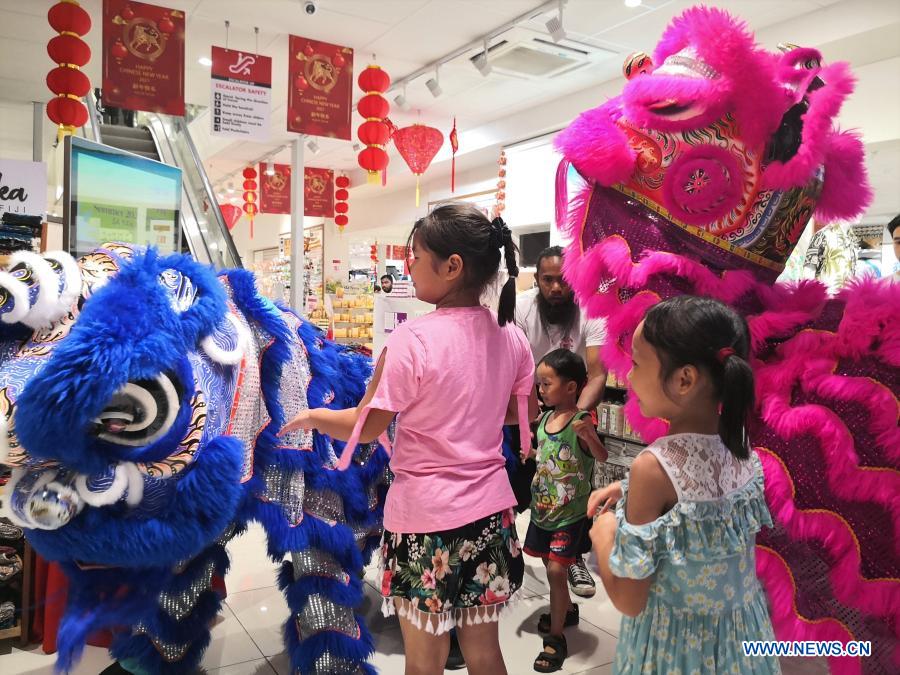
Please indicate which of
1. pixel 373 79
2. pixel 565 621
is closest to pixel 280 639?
pixel 565 621

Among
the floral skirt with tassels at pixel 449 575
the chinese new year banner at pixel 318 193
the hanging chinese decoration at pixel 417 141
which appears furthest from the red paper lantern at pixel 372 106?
the chinese new year banner at pixel 318 193

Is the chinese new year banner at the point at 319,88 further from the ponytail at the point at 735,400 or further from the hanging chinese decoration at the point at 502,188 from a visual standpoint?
the ponytail at the point at 735,400

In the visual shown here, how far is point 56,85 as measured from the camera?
4.12 meters

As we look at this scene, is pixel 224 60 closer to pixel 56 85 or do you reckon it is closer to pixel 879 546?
pixel 56 85

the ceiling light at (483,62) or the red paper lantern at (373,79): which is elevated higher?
the ceiling light at (483,62)

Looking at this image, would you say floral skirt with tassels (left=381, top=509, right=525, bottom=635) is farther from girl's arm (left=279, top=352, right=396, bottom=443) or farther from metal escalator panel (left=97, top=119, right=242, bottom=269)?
→ metal escalator panel (left=97, top=119, right=242, bottom=269)

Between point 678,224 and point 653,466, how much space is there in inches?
24.5

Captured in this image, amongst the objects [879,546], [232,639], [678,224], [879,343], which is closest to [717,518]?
[879,546]

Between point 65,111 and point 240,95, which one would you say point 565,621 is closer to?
point 240,95

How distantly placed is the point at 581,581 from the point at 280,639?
127 cm

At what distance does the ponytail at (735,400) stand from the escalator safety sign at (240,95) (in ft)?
13.6

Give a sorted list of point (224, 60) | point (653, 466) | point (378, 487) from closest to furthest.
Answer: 1. point (653, 466)
2. point (378, 487)
3. point (224, 60)

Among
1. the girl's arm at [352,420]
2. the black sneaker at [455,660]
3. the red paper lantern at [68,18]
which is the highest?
the red paper lantern at [68,18]

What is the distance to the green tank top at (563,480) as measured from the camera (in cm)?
251
